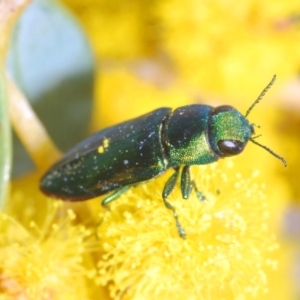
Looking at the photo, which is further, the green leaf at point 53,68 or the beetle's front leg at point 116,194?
the green leaf at point 53,68

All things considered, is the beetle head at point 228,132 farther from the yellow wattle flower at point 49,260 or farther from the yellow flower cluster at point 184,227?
the yellow wattle flower at point 49,260

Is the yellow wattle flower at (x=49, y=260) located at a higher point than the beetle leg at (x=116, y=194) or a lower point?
lower

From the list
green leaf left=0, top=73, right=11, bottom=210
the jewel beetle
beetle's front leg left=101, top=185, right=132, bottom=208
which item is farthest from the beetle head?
green leaf left=0, top=73, right=11, bottom=210

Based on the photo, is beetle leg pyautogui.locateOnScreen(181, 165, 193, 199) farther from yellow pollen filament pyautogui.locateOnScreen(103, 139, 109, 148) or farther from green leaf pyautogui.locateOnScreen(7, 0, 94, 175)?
green leaf pyautogui.locateOnScreen(7, 0, 94, 175)

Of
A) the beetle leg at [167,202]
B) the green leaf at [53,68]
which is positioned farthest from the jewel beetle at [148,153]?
the green leaf at [53,68]

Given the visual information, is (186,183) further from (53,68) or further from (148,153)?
(53,68)

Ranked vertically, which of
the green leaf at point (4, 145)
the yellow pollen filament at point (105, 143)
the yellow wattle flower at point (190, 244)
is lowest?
the yellow wattle flower at point (190, 244)

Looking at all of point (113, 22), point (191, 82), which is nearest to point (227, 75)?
point (191, 82)
